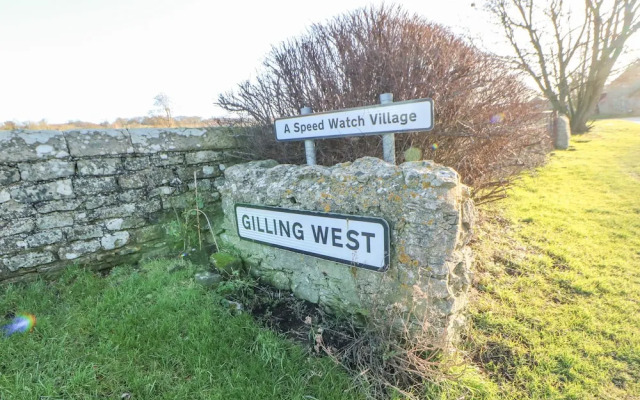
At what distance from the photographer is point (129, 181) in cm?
330

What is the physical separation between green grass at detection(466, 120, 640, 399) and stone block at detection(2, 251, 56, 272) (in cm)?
392

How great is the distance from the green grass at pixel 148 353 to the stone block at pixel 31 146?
1.19 meters

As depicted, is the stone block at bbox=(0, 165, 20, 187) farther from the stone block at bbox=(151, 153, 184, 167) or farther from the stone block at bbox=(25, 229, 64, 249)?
the stone block at bbox=(151, 153, 184, 167)

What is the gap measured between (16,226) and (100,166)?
2.83ft

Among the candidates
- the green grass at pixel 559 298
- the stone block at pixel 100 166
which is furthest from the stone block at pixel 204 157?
the green grass at pixel 559 298

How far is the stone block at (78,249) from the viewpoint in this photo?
308 cm

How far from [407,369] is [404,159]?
229 centimetres

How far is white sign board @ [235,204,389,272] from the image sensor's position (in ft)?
7.07

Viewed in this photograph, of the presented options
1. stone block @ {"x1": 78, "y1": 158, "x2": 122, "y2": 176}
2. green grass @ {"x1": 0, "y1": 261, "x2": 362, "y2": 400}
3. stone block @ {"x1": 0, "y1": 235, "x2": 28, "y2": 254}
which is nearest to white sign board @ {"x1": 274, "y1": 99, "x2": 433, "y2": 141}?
green grass @ {"x1": 0, "y1": 261, "x2": 362, "y2": 400}

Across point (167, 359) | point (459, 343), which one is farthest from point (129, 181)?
point (459, 343)

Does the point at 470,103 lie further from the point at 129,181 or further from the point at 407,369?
the point at 129,181

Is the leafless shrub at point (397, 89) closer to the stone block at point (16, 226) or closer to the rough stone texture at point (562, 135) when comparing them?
the stone block at point (16, 226)

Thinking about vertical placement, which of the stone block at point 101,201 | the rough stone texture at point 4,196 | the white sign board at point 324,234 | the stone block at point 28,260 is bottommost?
the stone block at point 28,260

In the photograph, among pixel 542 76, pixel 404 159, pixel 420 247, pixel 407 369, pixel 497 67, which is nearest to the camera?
pixel 407 369
